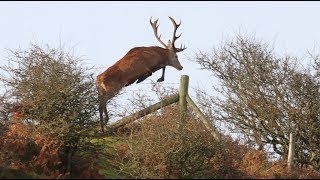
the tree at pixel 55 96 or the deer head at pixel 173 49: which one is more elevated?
the deer head at pixel 173 49

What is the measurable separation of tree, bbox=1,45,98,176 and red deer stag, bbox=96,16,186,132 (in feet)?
1.64

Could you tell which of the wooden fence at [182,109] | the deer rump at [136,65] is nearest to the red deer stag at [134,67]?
the deer rump at [136,65]

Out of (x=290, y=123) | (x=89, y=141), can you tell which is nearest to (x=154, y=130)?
(x=89, y=141)

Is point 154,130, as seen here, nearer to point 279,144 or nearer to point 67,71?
point 67,71

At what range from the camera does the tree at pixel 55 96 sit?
10.5 metres

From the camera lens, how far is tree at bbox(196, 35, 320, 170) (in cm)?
1309

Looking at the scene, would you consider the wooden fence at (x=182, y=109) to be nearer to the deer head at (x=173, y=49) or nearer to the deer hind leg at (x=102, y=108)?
the deer hind leg at (x=102, y=108)

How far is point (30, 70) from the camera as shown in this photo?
1087cm

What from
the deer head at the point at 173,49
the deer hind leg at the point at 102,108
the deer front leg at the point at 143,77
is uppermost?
the deer head at the point at 173,49

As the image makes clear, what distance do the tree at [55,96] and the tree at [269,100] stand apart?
3987 millimetres

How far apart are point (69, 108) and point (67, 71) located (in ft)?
2.45

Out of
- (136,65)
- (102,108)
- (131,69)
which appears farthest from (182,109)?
(136,65)

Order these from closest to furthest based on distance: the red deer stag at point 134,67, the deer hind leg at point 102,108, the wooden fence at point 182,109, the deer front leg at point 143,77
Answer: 1. the wooden fence at point 182,109
2. the deer hind leg at point 102,108
3. the red deer stag at point 134,67
4. the deer front leg at point 143,77

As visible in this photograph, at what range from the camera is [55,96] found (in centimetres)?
1057
